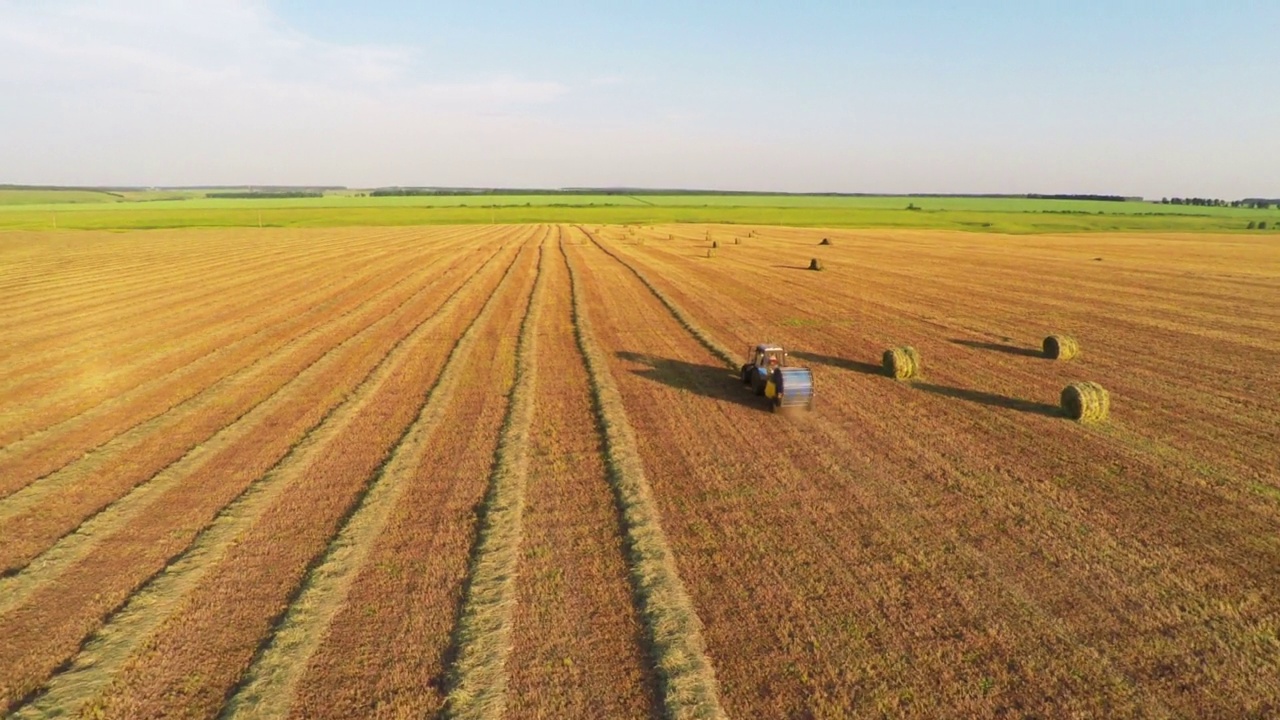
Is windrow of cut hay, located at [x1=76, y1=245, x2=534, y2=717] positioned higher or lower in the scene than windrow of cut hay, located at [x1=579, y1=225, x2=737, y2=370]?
lower

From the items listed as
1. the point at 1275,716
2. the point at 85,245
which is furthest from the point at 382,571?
the point at 85,245

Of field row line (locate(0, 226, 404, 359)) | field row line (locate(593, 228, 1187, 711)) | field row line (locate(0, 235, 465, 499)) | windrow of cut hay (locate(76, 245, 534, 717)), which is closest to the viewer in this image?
windrow of cut hay (locate(76, 245, 534, 717))

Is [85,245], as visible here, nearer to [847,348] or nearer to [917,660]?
[847,348]

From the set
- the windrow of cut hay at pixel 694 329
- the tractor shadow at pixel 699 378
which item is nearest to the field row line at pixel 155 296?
the tractor shadow at pixel 699 378

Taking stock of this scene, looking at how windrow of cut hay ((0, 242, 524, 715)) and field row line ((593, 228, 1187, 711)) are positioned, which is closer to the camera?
windrow of cut hay ((0, 242, 524, 715))

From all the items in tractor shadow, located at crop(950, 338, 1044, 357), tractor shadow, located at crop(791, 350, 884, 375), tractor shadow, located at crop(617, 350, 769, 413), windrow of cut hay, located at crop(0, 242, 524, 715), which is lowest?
windrow of cut hay, located at crop(0, 242, 524, 715)

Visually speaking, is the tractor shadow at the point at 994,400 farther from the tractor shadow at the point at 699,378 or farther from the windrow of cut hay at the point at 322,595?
the windrow of cut hay at the point at 322,595

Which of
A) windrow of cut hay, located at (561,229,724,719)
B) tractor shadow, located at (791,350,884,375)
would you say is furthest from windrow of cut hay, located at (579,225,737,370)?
windrow of cut hay, located at (561,229,724,719)

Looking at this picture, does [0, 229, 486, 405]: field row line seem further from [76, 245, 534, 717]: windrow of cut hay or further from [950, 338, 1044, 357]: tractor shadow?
[950, 338, 1044, 357]: tractor shadow

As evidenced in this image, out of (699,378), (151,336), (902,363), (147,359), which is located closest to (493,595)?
(699,378)
